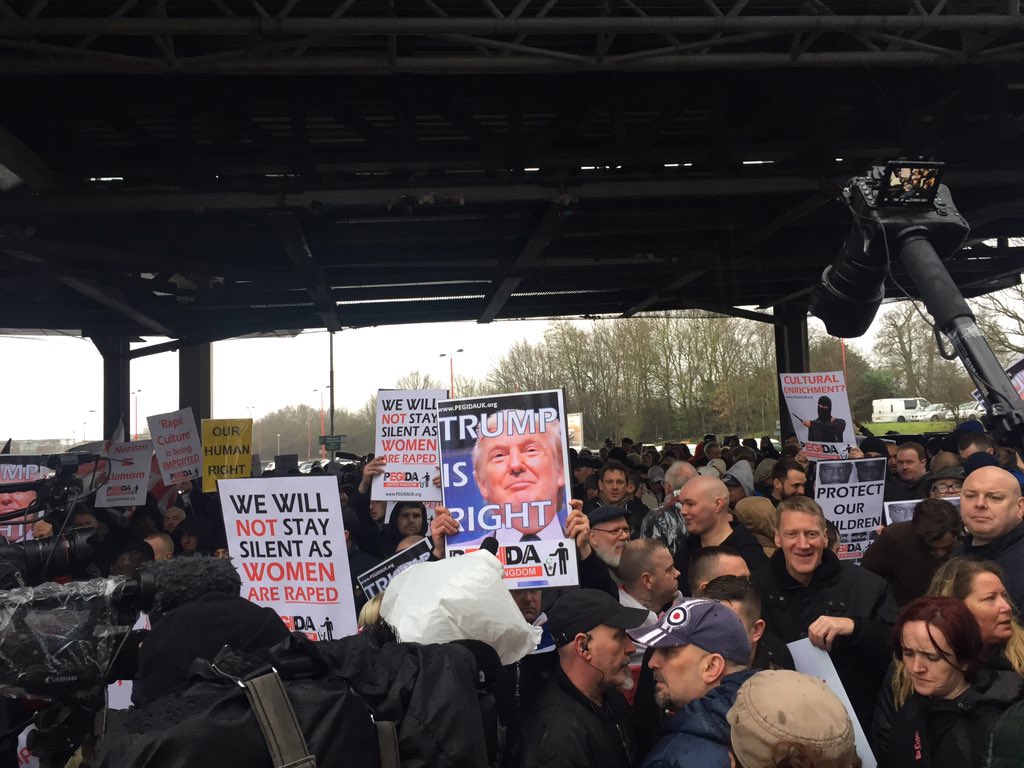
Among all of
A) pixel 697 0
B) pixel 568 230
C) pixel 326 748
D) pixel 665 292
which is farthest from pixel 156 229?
pixel 326 748

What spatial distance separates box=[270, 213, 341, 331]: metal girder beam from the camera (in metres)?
11.3

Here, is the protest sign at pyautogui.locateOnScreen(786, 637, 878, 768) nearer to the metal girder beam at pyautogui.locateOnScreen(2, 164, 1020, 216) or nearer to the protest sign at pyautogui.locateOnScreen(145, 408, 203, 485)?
the metal girder beam at pyautogui.locateOnScreen(2, 164, 1020, 216)

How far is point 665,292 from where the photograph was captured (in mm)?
19531

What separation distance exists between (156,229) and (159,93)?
3.56 m

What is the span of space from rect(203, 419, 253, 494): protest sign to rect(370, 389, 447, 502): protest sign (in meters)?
3.56

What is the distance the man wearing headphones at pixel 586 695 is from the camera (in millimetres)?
2990

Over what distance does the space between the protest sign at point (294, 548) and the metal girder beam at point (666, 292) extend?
11639 millimetres

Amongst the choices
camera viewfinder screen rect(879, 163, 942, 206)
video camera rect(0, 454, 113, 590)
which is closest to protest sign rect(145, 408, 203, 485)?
video camera rect(0, 454, 113, 590)

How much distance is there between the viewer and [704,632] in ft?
9.95

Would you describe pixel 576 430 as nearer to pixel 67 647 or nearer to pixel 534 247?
pixel 534 247

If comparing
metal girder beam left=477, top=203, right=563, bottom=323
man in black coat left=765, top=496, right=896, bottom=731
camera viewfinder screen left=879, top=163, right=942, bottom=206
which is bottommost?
man in black coat left=765, top=496, right=896, bottom=731

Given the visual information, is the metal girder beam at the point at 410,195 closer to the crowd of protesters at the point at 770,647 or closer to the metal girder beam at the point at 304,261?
the metal girder beam at the point at 304,261

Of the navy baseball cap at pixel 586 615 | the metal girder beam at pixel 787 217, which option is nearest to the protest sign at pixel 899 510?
the navy baseball cap at pixel 586 615

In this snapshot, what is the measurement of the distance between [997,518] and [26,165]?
31.7ft
